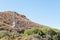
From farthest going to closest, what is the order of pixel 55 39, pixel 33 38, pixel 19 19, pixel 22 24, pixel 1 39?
1. pixel 19 19
2. pixel 22 24
3. pixel 55 39
4. pixel 33 38
5. pixel 1 39

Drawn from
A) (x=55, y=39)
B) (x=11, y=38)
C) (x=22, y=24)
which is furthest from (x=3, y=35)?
(x=22, y=24)

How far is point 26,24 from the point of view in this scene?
83.4 m

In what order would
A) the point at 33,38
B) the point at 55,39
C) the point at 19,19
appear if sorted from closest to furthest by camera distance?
1. the point at 33,38
2. the point at 55,39
3. the point at 19,19

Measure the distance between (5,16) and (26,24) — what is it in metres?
8.02

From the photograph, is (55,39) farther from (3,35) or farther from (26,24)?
(26,24)

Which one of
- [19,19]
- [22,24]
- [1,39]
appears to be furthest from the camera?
[19,19]

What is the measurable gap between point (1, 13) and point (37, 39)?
54434mm

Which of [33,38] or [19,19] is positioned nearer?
[33,38]

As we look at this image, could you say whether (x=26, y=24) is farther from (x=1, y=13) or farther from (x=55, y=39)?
(x=55, y=39)

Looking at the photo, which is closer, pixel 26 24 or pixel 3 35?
pixel 3 35

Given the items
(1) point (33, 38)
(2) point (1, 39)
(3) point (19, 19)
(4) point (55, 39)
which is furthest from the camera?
Answer: (3) point (19, 19)

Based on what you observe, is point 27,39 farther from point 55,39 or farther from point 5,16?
point 5,16

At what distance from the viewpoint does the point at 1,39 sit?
3133cm

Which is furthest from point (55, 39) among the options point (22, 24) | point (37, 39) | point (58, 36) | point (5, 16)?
point (5, 16)
